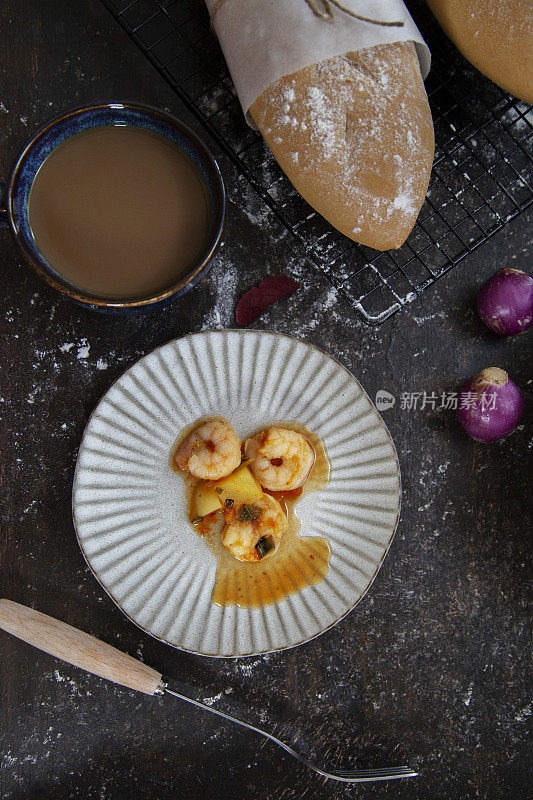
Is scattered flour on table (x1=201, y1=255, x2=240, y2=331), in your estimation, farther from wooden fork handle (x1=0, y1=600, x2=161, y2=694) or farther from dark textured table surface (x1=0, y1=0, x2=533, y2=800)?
wooden fork handle (x1=0, y1=600, x2=161, y2=694)

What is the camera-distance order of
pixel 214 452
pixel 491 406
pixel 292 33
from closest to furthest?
pixel 292 33, pixel 214 452, pixel 491 406

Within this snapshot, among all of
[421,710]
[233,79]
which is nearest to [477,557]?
[421,710]

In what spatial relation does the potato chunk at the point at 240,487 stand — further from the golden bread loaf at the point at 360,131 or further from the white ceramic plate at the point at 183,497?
the golden bread loaf at the point at 360,131

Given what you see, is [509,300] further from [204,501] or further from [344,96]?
[204,501]

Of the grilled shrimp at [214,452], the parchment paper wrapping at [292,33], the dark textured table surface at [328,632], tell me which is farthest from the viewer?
the dark textured table surface at [328,632]

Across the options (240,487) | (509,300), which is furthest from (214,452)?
(509,300)

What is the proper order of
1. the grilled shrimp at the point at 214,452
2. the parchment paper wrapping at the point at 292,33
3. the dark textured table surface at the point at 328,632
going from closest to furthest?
1. the parchment paper wrapping at the point at 292,33
2. the grilled shrimp at the point at 214,452
3. the dark textured table surface at the point at 328,632

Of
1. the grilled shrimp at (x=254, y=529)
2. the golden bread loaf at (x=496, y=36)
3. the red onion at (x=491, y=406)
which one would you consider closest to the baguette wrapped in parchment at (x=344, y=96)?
the golden bread loaf at (x=496, y=36)
